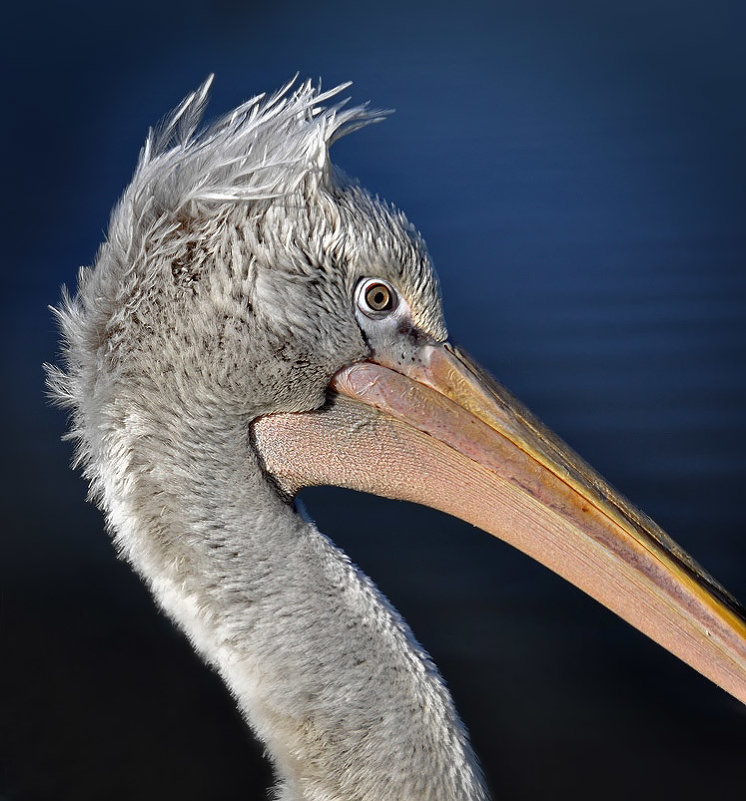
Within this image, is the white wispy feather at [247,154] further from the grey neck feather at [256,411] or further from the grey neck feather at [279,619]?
the grey neck feather at [279,619]

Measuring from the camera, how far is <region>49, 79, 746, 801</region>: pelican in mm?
1826

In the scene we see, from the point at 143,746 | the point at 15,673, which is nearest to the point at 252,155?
the point at 143,746

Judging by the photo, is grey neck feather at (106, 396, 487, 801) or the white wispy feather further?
grey neck feather at (106, 396, 487, 801)

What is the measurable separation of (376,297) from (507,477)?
0.45m

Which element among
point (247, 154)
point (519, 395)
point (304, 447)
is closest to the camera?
point (247, 154)

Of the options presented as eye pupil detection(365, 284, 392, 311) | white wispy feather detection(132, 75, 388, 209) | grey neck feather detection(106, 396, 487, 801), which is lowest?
grey neck feather detection(106, 396, 487, 801)

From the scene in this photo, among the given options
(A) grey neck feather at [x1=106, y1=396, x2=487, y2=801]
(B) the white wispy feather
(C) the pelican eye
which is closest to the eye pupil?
(C) the pelican eye

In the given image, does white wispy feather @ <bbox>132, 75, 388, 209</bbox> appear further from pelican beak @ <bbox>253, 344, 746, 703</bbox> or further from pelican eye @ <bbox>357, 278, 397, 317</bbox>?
pelican beak @ <bbox>253, 344, 746, 703</bbox>

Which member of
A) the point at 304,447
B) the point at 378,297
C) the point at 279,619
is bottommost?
the point at 279,619

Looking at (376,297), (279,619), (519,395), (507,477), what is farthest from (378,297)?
(519,395)

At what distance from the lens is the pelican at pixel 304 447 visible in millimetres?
1826

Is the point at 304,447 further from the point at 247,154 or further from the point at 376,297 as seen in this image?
the point at 247,154

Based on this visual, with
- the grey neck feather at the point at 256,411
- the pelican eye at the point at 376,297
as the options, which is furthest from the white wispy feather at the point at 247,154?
the pelican eye at the point at 376,297

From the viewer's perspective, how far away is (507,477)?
6.39ft
